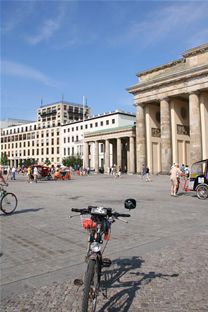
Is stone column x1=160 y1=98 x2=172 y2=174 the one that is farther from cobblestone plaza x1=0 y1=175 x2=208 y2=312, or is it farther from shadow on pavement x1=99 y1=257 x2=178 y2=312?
shadow on pavement x1=99 y1=257 x2=178 y2=312

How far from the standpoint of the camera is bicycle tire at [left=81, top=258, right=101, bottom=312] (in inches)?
121

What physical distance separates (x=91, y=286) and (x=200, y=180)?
13.8m

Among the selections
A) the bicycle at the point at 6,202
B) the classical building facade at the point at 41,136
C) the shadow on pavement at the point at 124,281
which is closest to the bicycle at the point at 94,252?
the shadow on pavement at the point at 124,281

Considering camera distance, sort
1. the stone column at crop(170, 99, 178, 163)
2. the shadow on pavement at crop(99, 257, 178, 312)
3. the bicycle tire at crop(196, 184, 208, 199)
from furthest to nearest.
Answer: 1. the stone column at crop(170, 99, 178, 163)
2. the bicycle tire at crop(196, 184, 208, 199)
3. the shadow on pavement at crop(99, 257, 178, 312)

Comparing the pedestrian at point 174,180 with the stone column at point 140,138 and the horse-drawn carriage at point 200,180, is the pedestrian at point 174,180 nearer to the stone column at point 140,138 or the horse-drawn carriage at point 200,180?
the horse-drawn carriage at point 200,180

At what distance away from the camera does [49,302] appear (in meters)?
3.75

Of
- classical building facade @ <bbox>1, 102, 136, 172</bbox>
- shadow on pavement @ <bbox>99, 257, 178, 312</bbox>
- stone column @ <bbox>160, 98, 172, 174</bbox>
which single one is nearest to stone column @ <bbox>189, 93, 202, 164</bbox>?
stone column @ <bbox>160, 98, 172, 174</bbox>

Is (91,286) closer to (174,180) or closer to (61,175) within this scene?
(174,180)

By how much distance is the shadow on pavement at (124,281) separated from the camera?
12.1 ft

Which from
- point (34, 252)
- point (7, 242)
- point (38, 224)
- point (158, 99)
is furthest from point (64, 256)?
point (158, 99)

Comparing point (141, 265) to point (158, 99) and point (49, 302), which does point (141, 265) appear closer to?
point (49, 302)

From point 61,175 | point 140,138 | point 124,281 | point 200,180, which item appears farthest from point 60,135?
point 124,281

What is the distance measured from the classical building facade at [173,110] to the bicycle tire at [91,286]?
40597mm

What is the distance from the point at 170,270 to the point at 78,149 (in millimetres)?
91971
